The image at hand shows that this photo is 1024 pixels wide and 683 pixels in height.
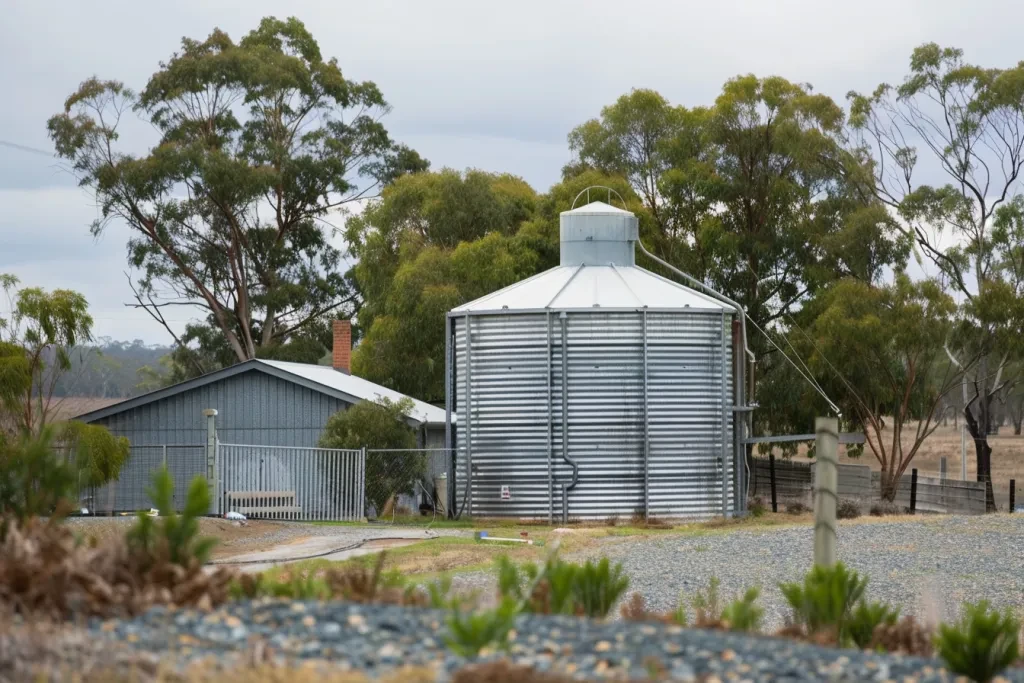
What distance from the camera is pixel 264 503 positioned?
27547 millimetres

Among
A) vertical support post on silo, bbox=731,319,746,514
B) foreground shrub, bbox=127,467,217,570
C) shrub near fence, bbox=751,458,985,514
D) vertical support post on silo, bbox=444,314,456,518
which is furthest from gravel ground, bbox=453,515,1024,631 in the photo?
shrub near fence, bbox=751,458,985,514

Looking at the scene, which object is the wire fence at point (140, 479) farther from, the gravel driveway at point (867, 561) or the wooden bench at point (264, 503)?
the gravel driveway at point (867, 561)

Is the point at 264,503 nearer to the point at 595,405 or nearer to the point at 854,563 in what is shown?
the point at 595,405

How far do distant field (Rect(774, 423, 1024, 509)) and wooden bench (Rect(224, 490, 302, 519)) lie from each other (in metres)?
31.4

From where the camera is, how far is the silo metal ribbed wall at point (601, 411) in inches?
1093

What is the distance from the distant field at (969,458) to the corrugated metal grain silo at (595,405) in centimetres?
2773

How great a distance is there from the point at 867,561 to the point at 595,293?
463 inches

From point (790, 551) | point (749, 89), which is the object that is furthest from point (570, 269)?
point (749, 89)

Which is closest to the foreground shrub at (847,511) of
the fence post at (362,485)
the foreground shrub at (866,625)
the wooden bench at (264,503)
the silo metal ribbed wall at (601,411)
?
the silo metal ribbed wall at (601,411)

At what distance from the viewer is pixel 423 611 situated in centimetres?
787

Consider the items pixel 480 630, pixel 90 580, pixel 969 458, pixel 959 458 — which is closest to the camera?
pixel 480 630

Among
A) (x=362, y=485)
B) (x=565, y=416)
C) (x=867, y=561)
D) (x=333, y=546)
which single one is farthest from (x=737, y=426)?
(x=333, y=546)

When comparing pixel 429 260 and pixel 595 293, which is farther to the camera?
pixel 429 260

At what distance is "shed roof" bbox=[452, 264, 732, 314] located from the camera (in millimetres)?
28222
